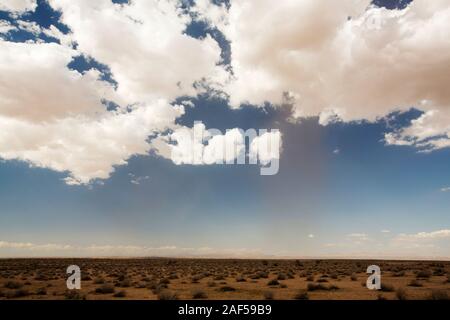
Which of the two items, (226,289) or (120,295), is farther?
(226,289)

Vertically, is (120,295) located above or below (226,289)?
above

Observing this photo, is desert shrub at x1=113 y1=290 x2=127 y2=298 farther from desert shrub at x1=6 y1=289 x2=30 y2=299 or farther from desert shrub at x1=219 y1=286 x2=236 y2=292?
desert shrub at x1=219 y1=286 x2=236 y2=292

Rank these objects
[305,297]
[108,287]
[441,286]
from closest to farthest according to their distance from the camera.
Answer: [305,297] → [108,287] → [441,286]

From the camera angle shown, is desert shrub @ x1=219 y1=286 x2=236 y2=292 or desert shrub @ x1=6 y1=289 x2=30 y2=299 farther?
desert shrub @ x1=219 y1=286 x2=236 y2=292

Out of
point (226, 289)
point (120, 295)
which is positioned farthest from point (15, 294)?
point (226, 289)

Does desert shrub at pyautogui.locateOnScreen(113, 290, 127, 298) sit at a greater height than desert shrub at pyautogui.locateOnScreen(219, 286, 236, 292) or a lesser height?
greater

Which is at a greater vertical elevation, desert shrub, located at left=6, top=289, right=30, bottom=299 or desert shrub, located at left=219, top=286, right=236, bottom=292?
desert shrub, located at left=6, top=289, right=30, bottom=299

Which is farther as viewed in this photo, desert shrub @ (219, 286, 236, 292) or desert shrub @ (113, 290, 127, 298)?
desert shrub @ (219, 286, 236, 292)

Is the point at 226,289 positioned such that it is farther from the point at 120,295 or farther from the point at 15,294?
the point at 15,294

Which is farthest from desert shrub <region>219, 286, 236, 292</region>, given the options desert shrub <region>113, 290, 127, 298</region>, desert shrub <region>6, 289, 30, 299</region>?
desert shrub <region>6, 289, 30, 299</region>
